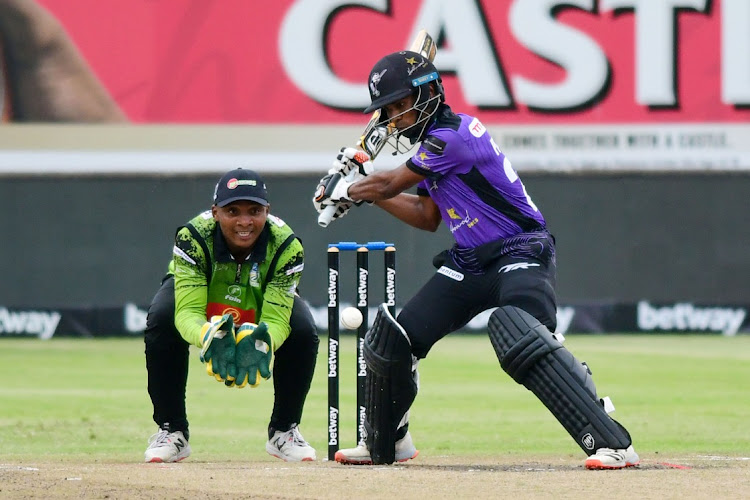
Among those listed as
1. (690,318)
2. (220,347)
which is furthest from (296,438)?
(690,318)

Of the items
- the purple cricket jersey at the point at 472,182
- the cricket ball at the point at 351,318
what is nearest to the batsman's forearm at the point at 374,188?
the purple cricket jersey at the point at 472,182

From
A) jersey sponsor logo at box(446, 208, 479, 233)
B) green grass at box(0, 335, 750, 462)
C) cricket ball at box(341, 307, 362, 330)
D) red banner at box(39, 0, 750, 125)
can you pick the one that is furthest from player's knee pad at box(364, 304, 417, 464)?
red banner at box(39, 0, 750, 125)

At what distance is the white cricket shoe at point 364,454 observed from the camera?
6082 millimetres

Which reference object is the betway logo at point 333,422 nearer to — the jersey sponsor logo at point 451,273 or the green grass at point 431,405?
the green grass at point 431,405

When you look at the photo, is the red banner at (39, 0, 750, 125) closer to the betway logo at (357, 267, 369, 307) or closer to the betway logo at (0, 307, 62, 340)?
the betway logo at (0, 307, 62, 340)

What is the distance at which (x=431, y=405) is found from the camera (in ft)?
30.6

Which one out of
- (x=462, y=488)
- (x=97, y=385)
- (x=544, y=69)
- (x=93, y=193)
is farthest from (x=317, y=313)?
(x=462, y=488)

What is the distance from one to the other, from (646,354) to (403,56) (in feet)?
25.9

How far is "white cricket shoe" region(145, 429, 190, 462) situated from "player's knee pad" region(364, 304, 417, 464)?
37.1 inches

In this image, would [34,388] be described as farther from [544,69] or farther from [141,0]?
[544,69]

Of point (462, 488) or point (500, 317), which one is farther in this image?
point (500, 317)

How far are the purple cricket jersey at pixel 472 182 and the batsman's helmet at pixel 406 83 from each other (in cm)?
9

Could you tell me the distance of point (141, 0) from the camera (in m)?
14.8

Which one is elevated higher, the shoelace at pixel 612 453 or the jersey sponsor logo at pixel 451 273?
the jersey sponsor logo at pixel 451 273
